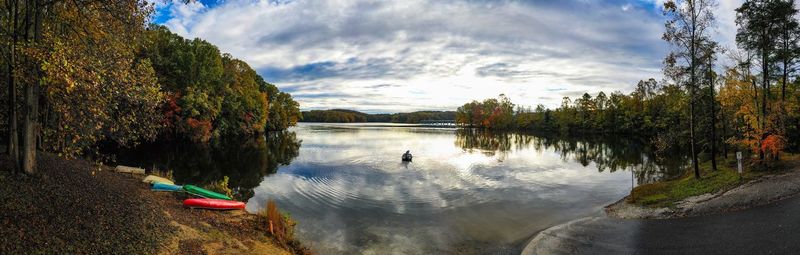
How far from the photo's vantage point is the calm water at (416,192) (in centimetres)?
1594

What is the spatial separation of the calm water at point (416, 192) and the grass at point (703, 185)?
214 centimetres

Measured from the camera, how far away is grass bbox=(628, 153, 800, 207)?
63.6 ft

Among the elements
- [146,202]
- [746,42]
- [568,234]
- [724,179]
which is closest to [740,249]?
[568,234]

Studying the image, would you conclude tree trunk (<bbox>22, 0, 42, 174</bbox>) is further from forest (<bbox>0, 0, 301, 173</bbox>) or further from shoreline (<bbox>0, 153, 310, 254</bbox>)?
shoreline (<bbox>0, 153, 310, 254</bbox>)

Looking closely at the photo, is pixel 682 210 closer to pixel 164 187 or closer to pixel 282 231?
pixel 282 231

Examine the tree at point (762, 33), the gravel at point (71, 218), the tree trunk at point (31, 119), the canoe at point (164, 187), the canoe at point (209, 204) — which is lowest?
the canoe at point (209, 204)

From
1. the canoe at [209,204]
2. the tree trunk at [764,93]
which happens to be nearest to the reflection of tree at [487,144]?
the tree trunk at [764,93]

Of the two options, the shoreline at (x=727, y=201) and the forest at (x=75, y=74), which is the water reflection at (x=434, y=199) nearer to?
the shoreline at (x=727, y=201)

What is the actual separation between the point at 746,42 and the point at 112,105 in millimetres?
34121

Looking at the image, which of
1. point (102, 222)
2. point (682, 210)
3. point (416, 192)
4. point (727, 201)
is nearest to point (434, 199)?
point (416, 192)

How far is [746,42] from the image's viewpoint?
971 inches

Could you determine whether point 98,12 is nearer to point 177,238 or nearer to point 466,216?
point 177,238

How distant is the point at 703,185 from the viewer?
20.8m

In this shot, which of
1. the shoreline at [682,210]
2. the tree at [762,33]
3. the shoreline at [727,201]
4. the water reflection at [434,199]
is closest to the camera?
the shoreline at [682,210]
